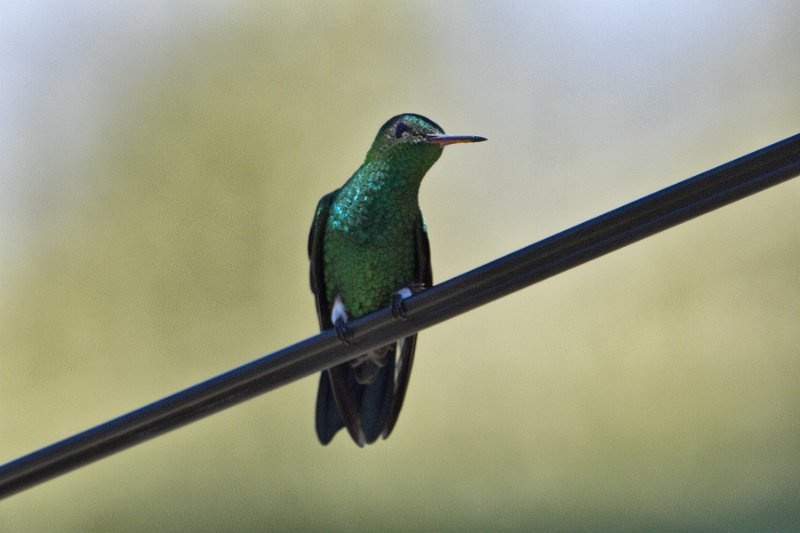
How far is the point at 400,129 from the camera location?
4.21m

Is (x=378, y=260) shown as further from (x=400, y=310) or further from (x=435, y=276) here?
(x=435, y=276)

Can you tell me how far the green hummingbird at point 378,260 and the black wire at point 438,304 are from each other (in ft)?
5.41

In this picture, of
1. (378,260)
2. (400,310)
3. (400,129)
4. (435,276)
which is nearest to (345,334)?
(400,310)

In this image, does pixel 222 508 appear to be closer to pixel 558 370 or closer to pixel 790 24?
pixel 558 370

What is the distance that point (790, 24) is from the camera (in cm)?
956

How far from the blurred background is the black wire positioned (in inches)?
213

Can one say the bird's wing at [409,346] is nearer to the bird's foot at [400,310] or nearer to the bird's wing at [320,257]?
the bird's wing at [320,257]

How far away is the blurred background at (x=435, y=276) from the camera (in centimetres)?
816

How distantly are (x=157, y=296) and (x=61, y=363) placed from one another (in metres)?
0.93

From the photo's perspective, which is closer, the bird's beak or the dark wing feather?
the bird's beak

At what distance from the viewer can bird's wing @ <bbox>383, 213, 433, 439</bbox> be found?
13.7 feet

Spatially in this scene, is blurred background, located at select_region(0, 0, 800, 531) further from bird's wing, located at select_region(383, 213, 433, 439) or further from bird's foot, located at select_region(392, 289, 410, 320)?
bird's foot, located at select_region(392, 289, 410, 320)

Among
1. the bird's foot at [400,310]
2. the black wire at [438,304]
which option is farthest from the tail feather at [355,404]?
the bird's foot at [400,310]

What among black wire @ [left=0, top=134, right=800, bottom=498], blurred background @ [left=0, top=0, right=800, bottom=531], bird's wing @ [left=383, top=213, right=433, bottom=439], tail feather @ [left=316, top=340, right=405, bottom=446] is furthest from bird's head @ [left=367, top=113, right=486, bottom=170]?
blurred background @ [left=0, top=0, right=800, bottom=531]
